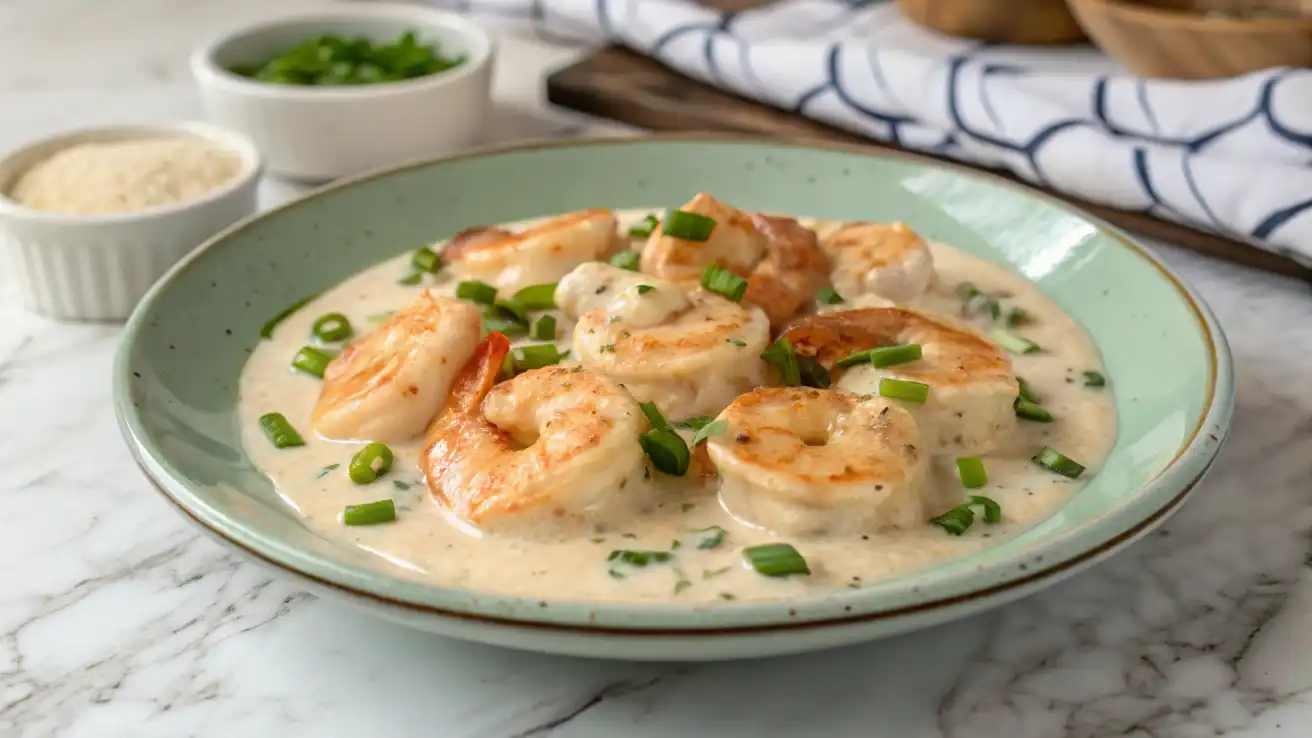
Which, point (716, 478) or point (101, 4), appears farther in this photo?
point (101, 4)

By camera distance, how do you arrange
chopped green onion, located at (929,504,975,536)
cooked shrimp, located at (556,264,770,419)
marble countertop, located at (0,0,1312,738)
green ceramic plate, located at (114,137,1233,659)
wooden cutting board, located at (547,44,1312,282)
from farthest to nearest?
wooden cutting board, located at (547,44,1312,282), cooked shrimp, located at (556,264,770,419), chopped green onion, located at (929,504,975,536), marble countertop, located at (0,0,1312,738), green ceramic plate, located at (114,137,1233,659)

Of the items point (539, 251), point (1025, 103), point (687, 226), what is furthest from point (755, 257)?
point (1025, 103)

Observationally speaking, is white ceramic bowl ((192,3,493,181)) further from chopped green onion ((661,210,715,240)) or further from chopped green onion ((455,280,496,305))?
chopped green onion ((661,210,715,240))

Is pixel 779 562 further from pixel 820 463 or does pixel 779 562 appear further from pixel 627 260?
pixel 627 260

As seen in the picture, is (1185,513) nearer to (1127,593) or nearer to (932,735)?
(1127,593)

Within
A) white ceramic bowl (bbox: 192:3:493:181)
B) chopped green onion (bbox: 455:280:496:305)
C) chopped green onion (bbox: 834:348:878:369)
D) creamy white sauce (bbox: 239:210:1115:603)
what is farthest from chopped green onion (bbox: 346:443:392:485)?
white ceramic bowl (bbox: 192:3:493:181)

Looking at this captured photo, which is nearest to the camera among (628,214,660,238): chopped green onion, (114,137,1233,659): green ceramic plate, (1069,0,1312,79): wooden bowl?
(114,137,1233,659): green ceramic plate

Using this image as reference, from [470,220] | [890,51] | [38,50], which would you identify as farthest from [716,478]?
[38,50]
